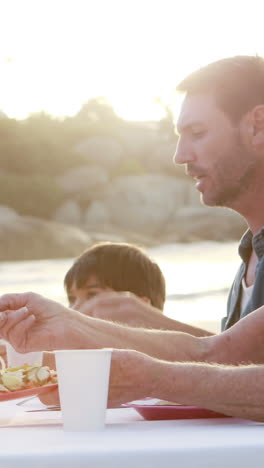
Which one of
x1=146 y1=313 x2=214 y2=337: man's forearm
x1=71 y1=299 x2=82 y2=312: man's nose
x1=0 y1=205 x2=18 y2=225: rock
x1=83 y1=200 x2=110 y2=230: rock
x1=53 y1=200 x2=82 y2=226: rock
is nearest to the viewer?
x1=146 y1=313 x2=214 y2=337: man's forearm

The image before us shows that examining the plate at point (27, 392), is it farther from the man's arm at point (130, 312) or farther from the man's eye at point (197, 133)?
the man's eye at point (197, 133)

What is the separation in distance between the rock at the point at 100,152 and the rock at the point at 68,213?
259 centimetres

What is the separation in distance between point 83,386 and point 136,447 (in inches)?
5.0

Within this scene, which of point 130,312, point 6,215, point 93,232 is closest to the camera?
point 130,312

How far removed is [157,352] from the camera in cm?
167

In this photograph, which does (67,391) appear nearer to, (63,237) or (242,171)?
(242,171)

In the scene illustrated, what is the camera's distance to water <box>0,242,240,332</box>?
9.45m

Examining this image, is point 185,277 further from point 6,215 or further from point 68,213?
point 68,213

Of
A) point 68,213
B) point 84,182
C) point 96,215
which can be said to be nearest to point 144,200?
point 96,215

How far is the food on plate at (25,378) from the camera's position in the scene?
1.44 metres

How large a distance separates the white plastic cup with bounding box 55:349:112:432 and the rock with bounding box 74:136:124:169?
28.6 m

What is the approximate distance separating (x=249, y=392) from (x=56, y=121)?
3018 cm

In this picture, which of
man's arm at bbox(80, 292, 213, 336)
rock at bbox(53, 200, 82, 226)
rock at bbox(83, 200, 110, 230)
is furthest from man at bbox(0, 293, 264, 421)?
rock at bbox(53, 200, 82, 226)

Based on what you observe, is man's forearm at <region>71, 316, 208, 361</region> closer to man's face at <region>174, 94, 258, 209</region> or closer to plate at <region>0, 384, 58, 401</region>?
plate at <region>0, 384, 58, 401</region>
